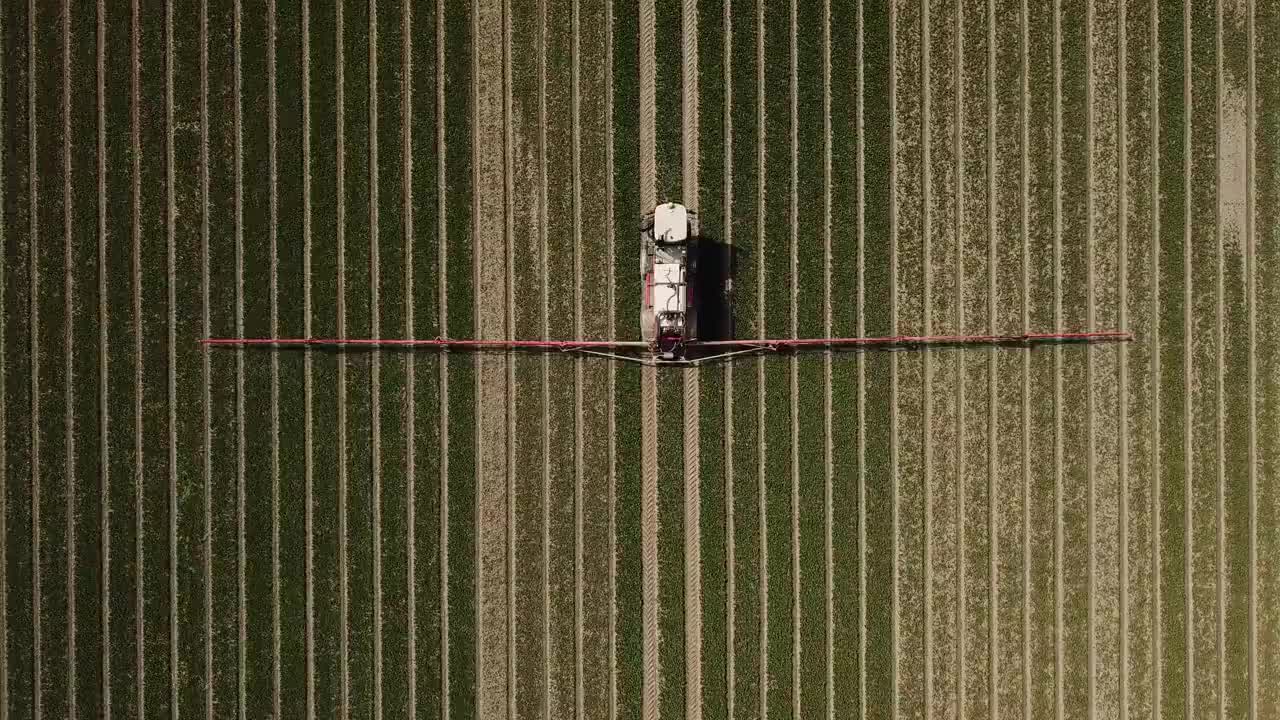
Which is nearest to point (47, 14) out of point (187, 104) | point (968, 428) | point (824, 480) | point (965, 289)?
point (187, 104)

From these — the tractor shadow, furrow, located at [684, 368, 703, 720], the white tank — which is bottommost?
furrow, located at [684, 368, 703, 720]

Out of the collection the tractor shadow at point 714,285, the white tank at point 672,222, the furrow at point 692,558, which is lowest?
the furrow at point 692,558

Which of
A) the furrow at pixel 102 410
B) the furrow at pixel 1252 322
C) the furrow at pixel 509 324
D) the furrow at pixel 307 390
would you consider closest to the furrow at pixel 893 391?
the furrow at pixel 1252 322

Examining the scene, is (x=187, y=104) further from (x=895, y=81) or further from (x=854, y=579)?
(x=854, y=579)

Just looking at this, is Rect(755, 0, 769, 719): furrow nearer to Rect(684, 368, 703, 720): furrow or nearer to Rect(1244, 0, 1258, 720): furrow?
Rect(684, 368, 703, 720): furrow

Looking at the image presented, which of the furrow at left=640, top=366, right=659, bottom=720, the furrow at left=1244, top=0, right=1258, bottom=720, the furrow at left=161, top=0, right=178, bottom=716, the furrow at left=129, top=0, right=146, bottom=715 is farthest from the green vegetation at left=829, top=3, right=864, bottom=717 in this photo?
the furrow at left=129, top=0, right=146, bottom=715

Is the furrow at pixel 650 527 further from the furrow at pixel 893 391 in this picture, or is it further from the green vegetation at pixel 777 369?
the furrow at pixel 893 391

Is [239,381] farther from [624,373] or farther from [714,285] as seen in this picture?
[714,285]

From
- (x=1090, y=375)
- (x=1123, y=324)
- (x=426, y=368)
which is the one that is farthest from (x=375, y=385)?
(x=1123, y=324)

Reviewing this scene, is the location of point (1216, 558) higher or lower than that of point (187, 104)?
lower
